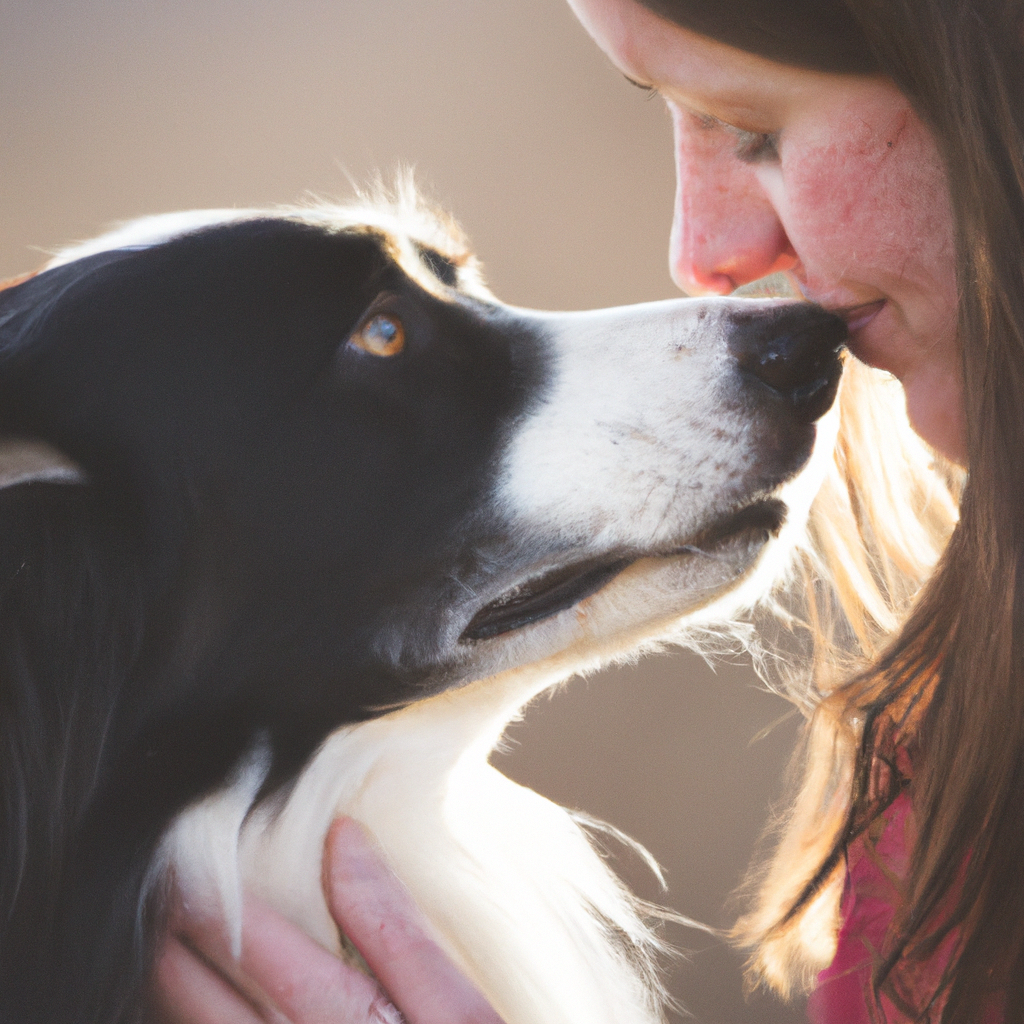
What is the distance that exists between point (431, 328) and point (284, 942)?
400 millimetres

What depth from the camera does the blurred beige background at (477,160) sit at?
0.92m

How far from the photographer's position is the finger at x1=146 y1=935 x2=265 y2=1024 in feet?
1.72

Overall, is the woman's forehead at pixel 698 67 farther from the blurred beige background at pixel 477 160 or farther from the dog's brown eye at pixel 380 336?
the blurred beige background at pixel 477 160

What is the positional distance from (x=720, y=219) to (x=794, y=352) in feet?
0.47

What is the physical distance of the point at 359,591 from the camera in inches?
23.2

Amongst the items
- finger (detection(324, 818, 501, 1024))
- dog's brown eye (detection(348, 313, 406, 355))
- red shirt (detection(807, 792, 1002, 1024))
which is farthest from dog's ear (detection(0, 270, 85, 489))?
red shirt (detection(807, 792, 1002, 1024))

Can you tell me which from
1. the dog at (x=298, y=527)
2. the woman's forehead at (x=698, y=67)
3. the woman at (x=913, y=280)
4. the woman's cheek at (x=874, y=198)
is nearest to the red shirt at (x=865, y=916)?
the woman at (x=913, y=280)

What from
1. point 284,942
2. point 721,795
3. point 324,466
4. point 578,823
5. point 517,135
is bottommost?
point 721,795

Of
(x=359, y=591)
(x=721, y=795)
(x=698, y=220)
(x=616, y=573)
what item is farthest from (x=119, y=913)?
(x=721, y=795)

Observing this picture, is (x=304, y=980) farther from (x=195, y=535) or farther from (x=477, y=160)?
(x=477, y=160)

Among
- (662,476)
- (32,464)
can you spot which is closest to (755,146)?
(662,476)

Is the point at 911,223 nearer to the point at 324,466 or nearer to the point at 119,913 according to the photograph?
the point at 324,466

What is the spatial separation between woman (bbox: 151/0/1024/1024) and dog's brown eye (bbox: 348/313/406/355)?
0.23 m

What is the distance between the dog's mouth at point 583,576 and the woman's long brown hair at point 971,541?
126mm
